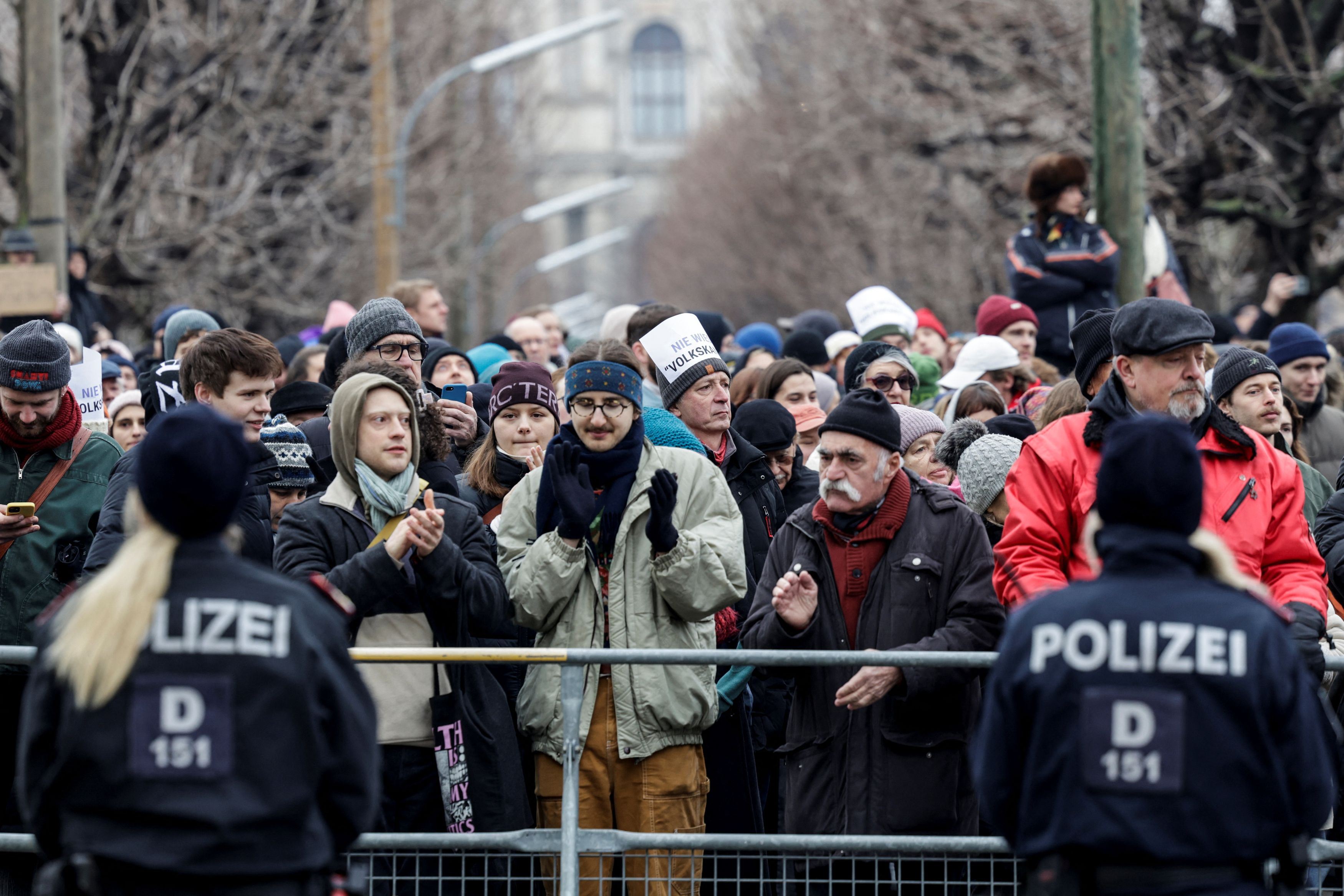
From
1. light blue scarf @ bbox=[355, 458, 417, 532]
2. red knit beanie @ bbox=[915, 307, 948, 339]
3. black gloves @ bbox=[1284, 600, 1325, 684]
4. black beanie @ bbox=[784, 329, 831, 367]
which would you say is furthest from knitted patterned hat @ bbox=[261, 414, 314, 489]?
red knit beanie @ bbox=[915, 307, 948, 339]

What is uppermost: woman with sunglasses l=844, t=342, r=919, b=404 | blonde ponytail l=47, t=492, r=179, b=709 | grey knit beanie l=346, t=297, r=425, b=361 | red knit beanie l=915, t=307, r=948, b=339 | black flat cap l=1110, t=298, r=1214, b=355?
red knit beanie l=915, t=307, r=948, b=339

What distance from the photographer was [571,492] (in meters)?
5.65

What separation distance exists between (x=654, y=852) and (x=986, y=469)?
179 centimetres

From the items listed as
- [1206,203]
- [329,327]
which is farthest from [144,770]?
[1206,203]

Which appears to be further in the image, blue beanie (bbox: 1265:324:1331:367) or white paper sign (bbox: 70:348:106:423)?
blue beanie (bbox: 1265:324:1331:367)

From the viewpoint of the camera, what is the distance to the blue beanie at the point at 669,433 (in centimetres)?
650

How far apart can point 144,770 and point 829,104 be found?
2368 cm

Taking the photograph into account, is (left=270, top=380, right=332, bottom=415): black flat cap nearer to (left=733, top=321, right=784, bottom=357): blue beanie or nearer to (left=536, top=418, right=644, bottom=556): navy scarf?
(left=536, top=418, right=644, bottom=556): navy scarf

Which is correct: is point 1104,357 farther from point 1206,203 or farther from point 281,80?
point 281,80

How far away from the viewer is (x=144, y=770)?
11.9 ft

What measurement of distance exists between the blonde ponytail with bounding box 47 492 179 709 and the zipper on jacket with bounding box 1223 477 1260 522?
9.66ft

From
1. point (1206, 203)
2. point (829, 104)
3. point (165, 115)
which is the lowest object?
point (1206, 203)

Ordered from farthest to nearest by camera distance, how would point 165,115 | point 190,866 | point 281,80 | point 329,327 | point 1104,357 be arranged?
1. point 281,80
2. point 165,115
3. point 329,327
4. point 1104,357
5. point 190,866

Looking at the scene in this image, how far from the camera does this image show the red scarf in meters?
6.54
